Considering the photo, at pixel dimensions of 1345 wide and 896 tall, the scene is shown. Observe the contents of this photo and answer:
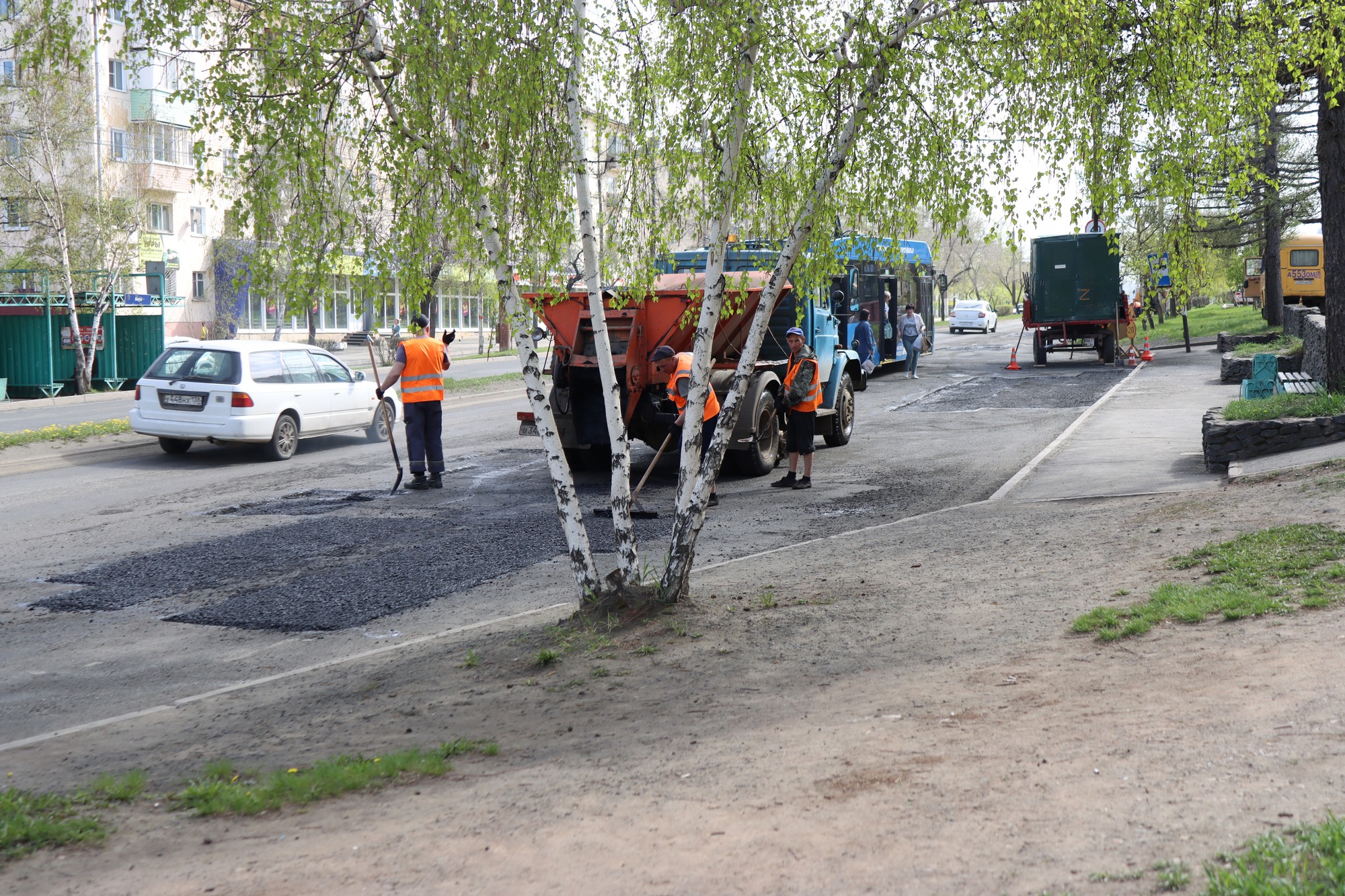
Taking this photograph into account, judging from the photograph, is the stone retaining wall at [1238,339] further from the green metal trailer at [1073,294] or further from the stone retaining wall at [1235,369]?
the stone retaining wall at [1235,369]

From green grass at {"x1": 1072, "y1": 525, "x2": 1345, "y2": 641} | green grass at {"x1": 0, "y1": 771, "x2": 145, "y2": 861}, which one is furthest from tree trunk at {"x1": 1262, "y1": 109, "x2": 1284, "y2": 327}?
green grass at {"x1": 0, "y1": 771, "x2": 145, "y2": 861}

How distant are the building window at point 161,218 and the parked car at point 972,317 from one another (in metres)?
36.9

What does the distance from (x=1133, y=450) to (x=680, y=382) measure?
5.40 metres

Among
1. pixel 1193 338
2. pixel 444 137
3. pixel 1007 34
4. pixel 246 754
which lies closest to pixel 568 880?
pixel 246 754

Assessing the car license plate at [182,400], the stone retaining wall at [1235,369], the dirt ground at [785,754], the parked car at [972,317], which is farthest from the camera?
the parked car at [972,317]

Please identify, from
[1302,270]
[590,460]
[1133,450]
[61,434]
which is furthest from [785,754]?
[1302,270]

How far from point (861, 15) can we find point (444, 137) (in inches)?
88.8

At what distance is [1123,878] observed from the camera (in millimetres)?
3145

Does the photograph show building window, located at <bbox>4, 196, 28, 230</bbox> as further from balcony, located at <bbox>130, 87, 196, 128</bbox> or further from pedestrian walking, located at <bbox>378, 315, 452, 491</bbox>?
pedestrian walking, located at <bbox>378, 315, 452, 491</bbox>

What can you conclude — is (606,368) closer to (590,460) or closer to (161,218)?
(590,460)

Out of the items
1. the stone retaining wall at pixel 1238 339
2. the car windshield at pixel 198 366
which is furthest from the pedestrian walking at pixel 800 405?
the stone retaining wall at pixel 1238 339

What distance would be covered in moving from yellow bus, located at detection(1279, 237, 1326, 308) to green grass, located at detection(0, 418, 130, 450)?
42731 millimetres

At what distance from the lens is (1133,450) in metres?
13.2

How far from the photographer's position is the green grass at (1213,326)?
36.7m
